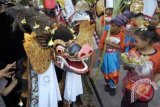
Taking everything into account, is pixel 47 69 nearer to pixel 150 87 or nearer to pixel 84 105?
pixel 84 105

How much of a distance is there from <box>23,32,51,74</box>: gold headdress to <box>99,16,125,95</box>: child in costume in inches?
97.6

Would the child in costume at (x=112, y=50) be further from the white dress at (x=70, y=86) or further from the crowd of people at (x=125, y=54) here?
the white dress at (x=70, y=86)

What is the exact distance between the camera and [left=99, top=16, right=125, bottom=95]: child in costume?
16.2 ft

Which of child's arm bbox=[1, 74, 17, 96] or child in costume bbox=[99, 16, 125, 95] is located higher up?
child's arm bbox=[1, 74, 17, 96]

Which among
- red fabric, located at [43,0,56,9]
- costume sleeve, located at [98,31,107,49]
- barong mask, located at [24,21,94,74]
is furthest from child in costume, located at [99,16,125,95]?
barong mask, located at [24,21,94,74]

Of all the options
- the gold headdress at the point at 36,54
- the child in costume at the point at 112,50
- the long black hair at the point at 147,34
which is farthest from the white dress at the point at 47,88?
the child in costume at the point at 112,50

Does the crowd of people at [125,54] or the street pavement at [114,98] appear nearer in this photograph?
the crowd of people at [125,54]

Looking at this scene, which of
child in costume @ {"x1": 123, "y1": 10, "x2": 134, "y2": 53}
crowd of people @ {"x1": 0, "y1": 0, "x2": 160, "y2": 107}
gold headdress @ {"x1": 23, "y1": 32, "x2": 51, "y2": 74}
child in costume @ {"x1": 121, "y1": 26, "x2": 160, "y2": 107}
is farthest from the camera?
child in costume @ {"x1": 123, "y1": 10, "x2": 134, "y2": 53}

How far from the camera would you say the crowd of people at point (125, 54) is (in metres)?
2.76

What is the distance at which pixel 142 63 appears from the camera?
3357mm

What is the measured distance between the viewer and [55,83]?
253cm

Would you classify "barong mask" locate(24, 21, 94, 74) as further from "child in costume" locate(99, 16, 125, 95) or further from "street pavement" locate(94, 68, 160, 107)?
"street pavement" locate(94, 68, 160, 107)

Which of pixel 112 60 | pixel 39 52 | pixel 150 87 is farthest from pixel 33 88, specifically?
pixel 112 60

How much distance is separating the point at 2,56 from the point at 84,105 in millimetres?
→ 1009
